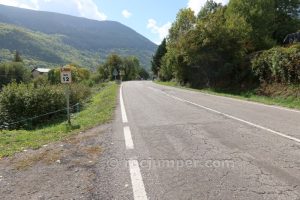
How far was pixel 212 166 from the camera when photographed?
19.9ft

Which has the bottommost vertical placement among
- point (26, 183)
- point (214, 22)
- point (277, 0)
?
point (26, 183)

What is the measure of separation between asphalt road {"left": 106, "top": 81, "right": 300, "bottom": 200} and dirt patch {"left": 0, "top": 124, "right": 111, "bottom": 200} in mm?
339

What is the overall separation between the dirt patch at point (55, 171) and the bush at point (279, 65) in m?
16.8

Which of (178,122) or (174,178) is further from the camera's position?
(178,122)

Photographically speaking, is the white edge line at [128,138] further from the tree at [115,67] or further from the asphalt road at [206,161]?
the tree at [115,67]

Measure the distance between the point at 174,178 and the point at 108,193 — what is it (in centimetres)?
108

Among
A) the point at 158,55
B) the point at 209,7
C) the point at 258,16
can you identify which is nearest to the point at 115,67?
the point at 158,55

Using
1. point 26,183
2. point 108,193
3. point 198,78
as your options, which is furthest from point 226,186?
point 198,78

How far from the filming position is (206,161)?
6375mm

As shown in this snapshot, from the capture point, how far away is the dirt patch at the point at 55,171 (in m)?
5.13

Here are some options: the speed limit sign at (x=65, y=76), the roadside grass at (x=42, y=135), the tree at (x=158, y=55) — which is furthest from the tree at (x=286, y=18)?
the tree at (x=158, y=55)

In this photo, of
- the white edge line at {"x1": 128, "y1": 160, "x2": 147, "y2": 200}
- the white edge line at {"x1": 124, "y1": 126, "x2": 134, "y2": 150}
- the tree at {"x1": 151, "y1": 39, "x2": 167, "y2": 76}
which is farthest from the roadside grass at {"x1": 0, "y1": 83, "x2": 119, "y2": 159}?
the tree at {"x1": 151, "y1": 39, "x2": 167, "y2": 76}

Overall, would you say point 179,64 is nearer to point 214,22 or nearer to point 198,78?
point 198,78

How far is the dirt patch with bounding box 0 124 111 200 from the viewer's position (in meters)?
5.13
